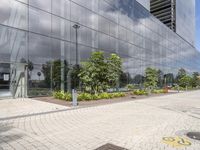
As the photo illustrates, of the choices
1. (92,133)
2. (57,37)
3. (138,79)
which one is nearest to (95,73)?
(57,37)

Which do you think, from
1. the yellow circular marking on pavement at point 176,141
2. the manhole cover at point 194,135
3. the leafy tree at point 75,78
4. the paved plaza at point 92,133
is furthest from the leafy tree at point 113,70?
the yellow circular marking on pavement at point 176,141

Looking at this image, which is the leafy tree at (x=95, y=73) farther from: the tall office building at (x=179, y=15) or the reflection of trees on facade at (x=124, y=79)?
the tall office building at (x=179, y=15)

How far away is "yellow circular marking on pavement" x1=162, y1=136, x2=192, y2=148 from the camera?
6035 millimetres

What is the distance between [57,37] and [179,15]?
67464 millimetres

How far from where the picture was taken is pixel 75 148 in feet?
18.3

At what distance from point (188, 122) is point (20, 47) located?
15.3 metres

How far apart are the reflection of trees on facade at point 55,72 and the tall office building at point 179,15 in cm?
5842

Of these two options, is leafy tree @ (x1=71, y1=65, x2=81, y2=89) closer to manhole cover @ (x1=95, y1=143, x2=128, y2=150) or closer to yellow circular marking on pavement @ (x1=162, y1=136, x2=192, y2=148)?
yellow circular marking on pavement @ (x1=162, y1=136, x2=192, y2=148)

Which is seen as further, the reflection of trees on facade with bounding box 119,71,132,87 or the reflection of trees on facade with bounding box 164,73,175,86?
the reflection of trees on facade with bounding box 164,73,175,86

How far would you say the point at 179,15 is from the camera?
250 feet

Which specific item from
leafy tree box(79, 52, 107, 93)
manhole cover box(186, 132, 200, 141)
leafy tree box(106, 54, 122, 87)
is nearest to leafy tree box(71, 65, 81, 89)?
leafy tree box(79, 52, 107, 93)

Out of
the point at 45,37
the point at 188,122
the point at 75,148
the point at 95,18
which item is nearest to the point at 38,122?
the point at 75,148

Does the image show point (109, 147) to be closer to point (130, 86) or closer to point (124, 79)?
point (124, 79)

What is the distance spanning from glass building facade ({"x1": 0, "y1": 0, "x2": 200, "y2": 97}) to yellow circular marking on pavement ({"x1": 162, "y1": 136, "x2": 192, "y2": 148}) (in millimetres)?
14964
